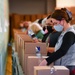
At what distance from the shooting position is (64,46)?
7.53ft

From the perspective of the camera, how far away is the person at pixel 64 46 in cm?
230

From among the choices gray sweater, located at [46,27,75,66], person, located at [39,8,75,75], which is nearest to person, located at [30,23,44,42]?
person, located at [39,8,75,75]

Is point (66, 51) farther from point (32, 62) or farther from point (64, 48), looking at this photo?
point (32, 62)

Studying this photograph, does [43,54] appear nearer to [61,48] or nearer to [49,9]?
[61,48]

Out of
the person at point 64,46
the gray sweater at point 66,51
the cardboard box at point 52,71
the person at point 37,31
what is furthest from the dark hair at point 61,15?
the person at point 37,31

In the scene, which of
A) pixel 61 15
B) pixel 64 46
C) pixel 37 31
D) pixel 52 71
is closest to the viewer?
pixel 52 71

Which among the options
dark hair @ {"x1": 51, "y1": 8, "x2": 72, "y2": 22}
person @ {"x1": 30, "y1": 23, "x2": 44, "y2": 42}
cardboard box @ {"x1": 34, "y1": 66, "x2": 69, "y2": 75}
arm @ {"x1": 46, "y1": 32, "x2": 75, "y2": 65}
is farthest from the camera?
person @ {"x1": 30, "y1": 23, "x2": 44, "y2": 42}

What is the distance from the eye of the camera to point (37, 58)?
8.37ft

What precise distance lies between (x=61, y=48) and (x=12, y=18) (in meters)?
9.93

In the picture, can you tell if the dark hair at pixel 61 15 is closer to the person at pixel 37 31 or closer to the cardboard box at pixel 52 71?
the cardboard box at pixel 52 71

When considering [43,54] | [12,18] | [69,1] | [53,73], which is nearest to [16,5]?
[12,18]

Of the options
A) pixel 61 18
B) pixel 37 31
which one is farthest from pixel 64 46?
pixel 37 31

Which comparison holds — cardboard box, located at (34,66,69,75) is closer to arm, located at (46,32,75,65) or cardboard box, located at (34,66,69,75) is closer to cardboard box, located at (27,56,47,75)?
arm, located at (46,32,75,65)

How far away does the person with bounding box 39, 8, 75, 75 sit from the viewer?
7.53 ft
